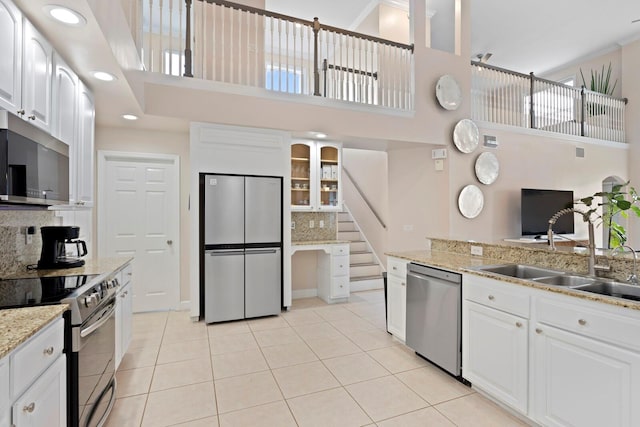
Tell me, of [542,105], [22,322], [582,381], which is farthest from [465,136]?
[22,322]

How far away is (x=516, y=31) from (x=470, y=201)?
4.16 m

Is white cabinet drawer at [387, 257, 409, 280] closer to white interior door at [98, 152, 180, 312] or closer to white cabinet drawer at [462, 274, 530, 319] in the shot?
white cabinet drawer at [462, 274, 530, 319]

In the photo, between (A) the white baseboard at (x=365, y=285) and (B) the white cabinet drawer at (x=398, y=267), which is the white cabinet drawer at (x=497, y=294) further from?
(A) the white baseboard at (x=365, y=285)

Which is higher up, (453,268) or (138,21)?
(138,21)

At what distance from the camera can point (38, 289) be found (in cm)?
186

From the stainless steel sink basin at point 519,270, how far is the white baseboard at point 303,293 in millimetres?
3071

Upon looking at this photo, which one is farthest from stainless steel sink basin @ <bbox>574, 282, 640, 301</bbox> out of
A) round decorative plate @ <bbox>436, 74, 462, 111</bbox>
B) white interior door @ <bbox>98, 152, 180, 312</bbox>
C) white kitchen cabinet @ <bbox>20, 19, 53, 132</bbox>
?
white interior door @ <bbox>98, 152, 180, 312</bbox>

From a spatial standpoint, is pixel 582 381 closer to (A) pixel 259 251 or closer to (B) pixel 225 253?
(A) pixel 259 251

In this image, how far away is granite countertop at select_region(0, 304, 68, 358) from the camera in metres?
1.14

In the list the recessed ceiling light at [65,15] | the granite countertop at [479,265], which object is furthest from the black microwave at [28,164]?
the granite countertop at [479,265]

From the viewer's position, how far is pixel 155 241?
14.3ft

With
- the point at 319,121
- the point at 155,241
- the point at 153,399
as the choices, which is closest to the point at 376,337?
the point at 153,399

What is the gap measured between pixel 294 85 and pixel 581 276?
356 centimetres

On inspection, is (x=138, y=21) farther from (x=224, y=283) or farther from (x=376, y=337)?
(x=376, y=337)
